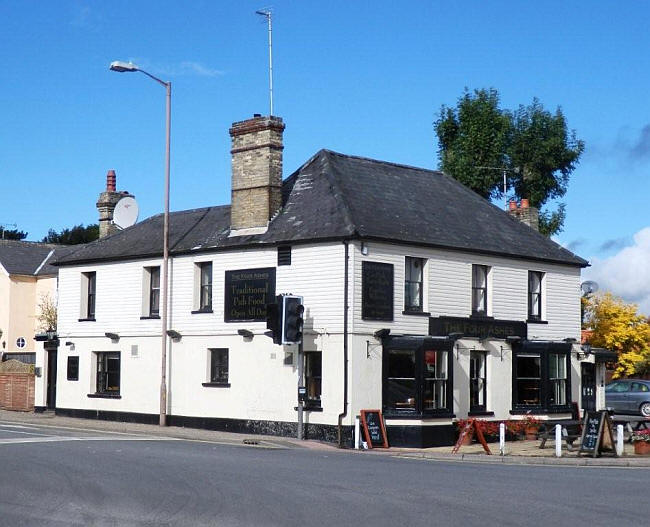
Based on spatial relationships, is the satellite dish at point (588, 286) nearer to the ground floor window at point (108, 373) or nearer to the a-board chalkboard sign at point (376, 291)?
the a-board chalkboard sign at point (376, 291)

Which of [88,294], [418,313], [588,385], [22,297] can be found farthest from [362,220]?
[22,297]

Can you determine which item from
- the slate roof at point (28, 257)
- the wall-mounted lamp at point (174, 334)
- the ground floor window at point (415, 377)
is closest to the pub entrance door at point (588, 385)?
the ground floor window at point (415, 377)

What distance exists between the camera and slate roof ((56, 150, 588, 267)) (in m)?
30.0

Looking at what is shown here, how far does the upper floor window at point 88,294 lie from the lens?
36812 millimetres

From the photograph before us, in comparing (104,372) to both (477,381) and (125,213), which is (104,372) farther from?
(477,381)

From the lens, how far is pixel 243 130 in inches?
1250

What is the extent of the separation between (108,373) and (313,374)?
9555 millimetres

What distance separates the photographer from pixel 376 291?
29.1 metres

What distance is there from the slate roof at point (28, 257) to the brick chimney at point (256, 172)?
32.8m

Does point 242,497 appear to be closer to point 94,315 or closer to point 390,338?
point 390,338

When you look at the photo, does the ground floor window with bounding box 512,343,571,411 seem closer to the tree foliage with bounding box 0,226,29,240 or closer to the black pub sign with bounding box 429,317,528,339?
the black pub sign with bounding box 429,317,528,339

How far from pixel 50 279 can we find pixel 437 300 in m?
37.8

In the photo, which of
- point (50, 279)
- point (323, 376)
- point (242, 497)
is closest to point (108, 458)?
point (242, 497)

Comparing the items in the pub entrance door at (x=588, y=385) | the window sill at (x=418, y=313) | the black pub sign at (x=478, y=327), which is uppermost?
the window sill at (x=418, y=313)
